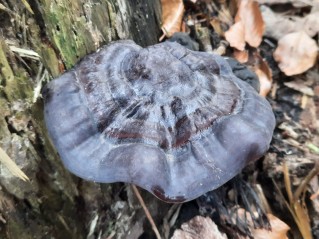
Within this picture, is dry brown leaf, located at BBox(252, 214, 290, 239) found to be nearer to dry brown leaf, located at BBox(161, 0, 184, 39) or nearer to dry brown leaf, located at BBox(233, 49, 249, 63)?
dry brown leaf, located at BBox(233, 49, 249, 63)

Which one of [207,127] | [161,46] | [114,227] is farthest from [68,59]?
[114,227]

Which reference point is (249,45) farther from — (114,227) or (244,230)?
→ (114,227)

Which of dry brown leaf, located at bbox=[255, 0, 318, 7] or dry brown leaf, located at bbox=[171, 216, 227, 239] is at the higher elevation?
dry brown leaf, located at bbox=[255, 0, 318, 7]

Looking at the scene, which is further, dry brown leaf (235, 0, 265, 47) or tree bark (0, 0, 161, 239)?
dry brown leaf (235, 0, 265, 47)

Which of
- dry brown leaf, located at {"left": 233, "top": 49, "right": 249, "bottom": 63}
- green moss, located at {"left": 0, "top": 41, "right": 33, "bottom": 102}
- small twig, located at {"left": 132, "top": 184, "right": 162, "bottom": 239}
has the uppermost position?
green moss, located at {"left": 0, "top": 41, "right": 33, "bottom": 102}

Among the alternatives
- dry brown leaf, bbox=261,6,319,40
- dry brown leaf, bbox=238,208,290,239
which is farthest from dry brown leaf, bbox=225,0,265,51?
dry brown leaf, bbox=238,208,290,239

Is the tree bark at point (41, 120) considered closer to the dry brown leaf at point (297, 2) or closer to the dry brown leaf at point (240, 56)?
the dry brown leaf at point (240, 56)
